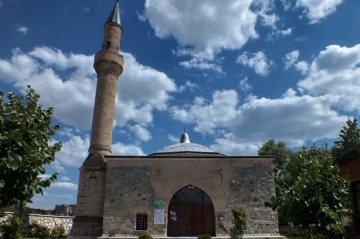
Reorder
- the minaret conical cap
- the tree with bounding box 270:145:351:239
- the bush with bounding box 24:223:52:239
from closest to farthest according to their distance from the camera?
1. the tree with bounding box 270:145:351:239
2. the bush with bounding box 24:223:52:239
3. the minaret conical cap

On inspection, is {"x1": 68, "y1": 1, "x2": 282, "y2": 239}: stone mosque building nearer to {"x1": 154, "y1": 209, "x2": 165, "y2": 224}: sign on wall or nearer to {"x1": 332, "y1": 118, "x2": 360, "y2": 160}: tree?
{"x1": 154, "y1": 209, "x2": 165, "y2": 224}: sign on wall

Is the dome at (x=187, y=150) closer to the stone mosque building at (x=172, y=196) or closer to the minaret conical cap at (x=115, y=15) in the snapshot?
the stone mosque building at (x=172, y=196)

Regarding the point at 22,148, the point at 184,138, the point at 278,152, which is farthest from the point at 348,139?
the point at 22,148

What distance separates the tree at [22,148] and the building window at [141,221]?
11016 millimetres

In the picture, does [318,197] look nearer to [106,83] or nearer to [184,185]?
[184,185]

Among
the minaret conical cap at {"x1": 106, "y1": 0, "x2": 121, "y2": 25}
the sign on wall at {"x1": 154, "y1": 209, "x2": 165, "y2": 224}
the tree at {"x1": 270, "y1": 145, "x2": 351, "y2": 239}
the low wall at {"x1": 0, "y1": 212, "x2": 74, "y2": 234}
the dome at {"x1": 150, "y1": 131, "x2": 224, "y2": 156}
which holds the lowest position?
the low wall at {"x1": 0, "y1": 212, "x2": 74, "y2": 234}

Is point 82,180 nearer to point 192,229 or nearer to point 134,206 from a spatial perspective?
point 134,206

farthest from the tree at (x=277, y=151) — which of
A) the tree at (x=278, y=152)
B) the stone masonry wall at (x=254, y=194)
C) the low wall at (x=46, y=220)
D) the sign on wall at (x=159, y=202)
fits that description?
the low wall at (x=46, y=220)

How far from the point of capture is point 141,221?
15.2 metres

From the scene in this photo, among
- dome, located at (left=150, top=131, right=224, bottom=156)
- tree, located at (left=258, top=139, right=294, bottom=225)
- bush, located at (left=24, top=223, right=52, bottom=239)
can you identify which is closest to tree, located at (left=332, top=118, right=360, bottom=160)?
tree, located at (left=258, top=139, right=294, bottom=225)

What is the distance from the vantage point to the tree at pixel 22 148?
410cm

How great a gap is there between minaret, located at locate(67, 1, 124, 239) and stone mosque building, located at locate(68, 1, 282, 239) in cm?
5

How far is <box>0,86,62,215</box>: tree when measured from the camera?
13.5 ft

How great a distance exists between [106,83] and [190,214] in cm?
921
